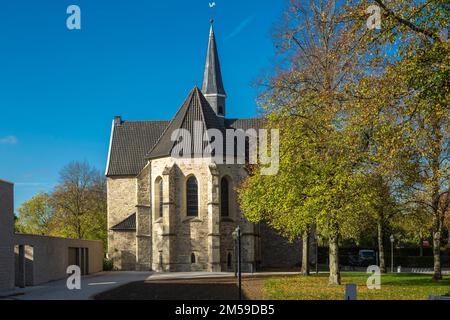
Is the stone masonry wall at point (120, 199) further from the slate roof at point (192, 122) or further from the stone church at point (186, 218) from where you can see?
the slate roof at point (192, 122)

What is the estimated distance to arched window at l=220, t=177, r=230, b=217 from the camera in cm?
4738

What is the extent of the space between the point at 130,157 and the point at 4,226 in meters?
29.5

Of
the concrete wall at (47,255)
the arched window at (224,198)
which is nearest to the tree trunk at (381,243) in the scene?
the arched window at (224,198)

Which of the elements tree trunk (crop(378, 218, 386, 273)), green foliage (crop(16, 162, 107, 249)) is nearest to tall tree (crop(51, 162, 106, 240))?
green foliage (crop(16, 162, 107, 249))

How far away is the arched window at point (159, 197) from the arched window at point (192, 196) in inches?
108

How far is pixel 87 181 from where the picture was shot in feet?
206

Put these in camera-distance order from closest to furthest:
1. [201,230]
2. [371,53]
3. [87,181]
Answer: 1. [371,53]
2. [201,230]
3. [87,181]

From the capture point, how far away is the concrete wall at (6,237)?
27266 millimetres

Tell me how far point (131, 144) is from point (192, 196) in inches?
517

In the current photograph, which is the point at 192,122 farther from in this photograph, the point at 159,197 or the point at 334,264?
the point at 334,264

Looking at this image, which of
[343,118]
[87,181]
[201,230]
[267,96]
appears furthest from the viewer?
[87,181]

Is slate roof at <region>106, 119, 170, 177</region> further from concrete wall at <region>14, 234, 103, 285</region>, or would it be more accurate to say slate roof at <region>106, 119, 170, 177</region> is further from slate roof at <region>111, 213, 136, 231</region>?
concrete wall at <region>14, 234, 103, 285</region>
